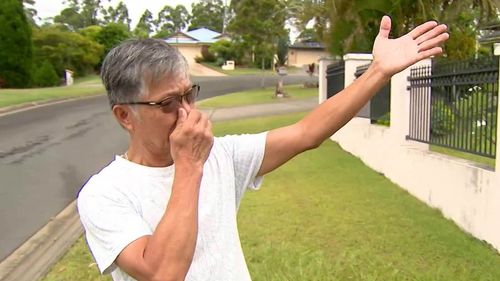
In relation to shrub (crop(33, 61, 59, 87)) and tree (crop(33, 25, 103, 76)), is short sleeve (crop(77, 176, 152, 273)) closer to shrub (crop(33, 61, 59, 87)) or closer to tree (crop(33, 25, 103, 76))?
shrub (crop(33, 61, 59, 87))

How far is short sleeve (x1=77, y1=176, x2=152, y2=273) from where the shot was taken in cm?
153

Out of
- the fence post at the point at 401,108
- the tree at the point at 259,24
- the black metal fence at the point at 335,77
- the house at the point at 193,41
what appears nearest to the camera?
the fence post at the point at 401,108

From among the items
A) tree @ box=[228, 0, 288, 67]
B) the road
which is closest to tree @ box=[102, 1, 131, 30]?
tree @ box=[228, 0, 288, 67]

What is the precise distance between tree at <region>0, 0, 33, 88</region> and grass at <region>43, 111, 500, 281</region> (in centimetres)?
2533

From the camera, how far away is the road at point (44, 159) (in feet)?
20.9

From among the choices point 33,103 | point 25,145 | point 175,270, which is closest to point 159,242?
point 175,270

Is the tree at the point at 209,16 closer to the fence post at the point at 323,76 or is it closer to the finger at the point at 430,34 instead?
the fence post at the point at 323,76

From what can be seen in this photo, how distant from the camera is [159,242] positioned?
4.70ft

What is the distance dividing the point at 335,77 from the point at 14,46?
21988mm

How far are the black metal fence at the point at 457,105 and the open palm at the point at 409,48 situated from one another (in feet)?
10.8

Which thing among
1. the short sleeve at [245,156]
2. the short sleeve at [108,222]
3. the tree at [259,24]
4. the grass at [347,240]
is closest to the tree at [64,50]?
the tree at [259,24]

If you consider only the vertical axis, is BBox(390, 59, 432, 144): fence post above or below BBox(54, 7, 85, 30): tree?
below

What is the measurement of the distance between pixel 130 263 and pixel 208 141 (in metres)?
0.38

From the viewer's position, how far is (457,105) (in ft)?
19.4
